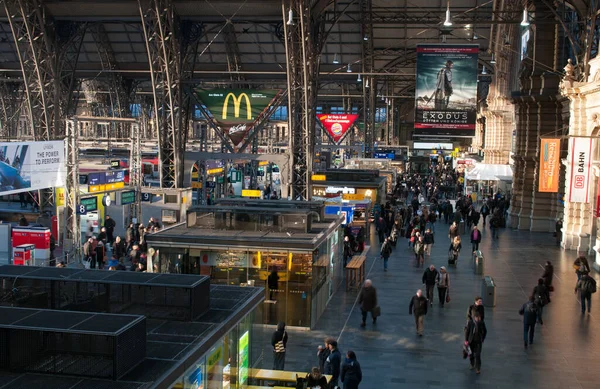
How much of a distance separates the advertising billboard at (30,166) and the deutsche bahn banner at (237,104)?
9674mm

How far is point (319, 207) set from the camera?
23.1 metres

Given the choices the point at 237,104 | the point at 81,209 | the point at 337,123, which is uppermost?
the point at 237,104

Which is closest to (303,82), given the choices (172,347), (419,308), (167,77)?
(167,77)

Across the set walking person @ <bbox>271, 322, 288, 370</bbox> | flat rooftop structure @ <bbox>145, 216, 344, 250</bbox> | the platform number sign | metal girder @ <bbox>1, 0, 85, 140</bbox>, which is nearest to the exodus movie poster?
the platform number sign

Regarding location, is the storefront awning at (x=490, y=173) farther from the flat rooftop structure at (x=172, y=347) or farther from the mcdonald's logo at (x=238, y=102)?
the flat rooftop structure at (x=172, y=347)

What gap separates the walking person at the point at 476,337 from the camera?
14500mm

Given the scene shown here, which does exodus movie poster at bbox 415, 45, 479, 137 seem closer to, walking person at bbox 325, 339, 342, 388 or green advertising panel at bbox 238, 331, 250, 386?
walking person at bbox 325, 339, 342, 388

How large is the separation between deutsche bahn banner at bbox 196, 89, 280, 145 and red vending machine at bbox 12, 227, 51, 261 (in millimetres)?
13403

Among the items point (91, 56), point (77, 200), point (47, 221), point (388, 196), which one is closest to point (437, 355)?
point (77, 200)

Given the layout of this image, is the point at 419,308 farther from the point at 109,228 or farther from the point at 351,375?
the point at 109,228

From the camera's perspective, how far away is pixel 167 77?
114 ft

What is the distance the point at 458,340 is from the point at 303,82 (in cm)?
1885

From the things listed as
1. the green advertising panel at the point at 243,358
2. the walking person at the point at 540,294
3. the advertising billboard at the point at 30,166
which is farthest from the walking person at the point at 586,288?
the advertising billboard at the point at 30,166

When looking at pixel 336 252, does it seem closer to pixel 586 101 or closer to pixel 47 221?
pixel 586 101
